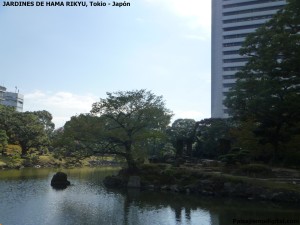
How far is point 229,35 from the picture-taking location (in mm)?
107625

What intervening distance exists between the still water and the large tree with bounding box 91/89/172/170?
644 cm

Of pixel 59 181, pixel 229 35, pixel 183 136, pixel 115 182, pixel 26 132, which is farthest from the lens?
pixel 229 35

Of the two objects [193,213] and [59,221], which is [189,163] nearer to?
[193,213]

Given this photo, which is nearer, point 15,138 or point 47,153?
point 15,138

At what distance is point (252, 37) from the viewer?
41.2 metres

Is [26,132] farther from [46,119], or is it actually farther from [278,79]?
[278,79]

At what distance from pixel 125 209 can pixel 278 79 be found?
73.3 ft

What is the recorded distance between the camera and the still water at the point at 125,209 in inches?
843

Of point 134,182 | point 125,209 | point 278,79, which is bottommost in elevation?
point 125,209

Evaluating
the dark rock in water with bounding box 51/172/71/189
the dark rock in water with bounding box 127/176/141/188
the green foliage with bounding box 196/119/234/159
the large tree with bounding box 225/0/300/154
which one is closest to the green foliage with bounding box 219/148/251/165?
the large tree with bounding box 225/0/300/154

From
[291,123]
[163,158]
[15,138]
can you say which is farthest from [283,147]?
[15,138]

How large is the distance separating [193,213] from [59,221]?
944 centimetres

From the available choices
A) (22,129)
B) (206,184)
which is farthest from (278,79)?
(22,129)

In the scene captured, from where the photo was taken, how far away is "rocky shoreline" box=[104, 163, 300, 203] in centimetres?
2909
